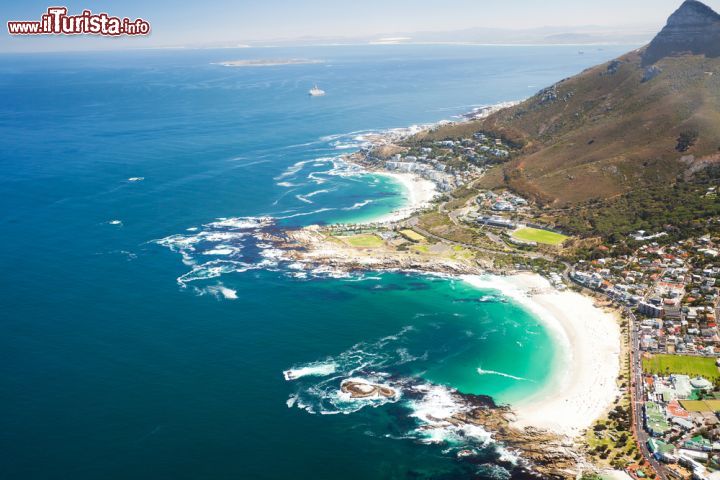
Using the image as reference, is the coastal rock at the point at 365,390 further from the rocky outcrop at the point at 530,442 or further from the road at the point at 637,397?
the road at the point at 637,397

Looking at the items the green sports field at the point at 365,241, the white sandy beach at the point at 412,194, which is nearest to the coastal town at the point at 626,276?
the green sports field at the point at 365,241

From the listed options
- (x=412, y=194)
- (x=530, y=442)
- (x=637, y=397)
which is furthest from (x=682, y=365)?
(x=412, y=194)

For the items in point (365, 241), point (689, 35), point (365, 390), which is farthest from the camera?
point (689, 35)

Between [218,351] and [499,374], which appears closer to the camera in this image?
[499,374]

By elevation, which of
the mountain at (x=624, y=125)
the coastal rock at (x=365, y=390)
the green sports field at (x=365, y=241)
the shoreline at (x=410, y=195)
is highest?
the mountain at (x=624, y=125)

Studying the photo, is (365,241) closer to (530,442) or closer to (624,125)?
(530,442)

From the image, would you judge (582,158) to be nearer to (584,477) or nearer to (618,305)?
(618,305)
